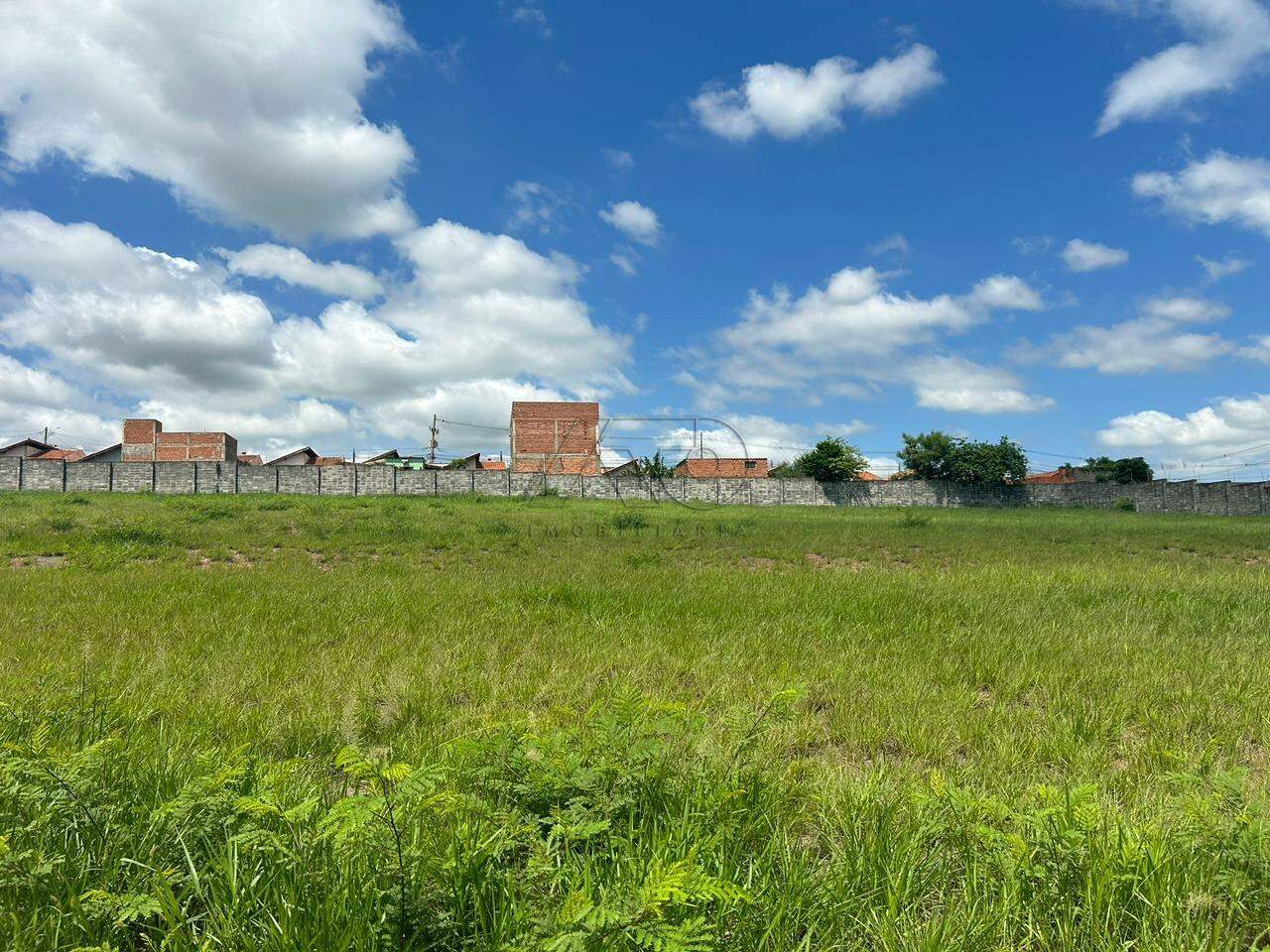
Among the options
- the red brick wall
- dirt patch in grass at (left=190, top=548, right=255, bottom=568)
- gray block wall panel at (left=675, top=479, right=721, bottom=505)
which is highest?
the red brick wall

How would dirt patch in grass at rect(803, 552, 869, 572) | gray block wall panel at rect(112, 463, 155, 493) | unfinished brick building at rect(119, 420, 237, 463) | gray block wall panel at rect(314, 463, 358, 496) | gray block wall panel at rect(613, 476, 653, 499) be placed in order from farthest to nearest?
unfinished brick building at rect(119, 420, 237, 463) → gray block wall panel at rect(613, 476, 653, 499) → gray block wall panel at rect(314, 463, 358, 496) → gray block wall panel at rect(112, 463, 155, 493) → dirt patch in grass at rect(803, 552, 869, 572)

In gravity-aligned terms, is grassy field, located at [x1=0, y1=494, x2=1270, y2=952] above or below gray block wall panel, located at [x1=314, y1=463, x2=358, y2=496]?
below

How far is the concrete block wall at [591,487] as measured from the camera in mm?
36781

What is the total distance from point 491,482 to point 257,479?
45.3 feet

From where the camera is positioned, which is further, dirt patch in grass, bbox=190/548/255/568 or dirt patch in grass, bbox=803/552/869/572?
dirt patch in grass, bbox=803/552/869/572

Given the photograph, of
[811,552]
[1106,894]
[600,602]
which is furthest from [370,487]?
[1106,894]

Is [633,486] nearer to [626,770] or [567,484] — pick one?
[567,484]

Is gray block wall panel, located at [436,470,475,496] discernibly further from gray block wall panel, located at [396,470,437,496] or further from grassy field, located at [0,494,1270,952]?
grassy field, located at [0,494,1270,952]

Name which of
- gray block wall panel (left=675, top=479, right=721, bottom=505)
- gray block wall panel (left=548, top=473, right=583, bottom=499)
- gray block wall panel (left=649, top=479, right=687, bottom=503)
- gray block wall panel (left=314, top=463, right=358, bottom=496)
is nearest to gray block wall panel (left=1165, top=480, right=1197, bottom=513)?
gray block wall panel (left=675, top=479, right=721, bottom=505)

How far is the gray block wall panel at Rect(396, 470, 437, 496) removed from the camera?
40625mm

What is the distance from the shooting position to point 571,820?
1.87 m

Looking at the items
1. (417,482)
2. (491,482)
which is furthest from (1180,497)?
(417,482)

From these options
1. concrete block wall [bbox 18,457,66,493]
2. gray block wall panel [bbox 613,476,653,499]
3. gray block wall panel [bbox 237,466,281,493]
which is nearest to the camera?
concrete block wall [bbox 18,457,66,493]

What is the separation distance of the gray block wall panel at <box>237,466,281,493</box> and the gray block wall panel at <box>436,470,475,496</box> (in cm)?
962
